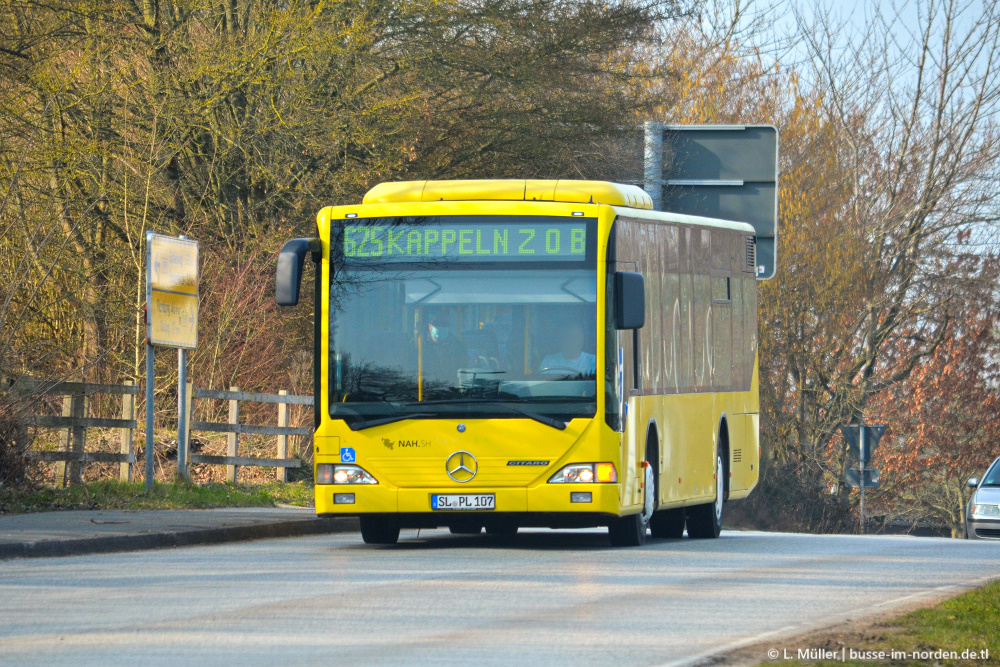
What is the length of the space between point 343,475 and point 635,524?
119 inches

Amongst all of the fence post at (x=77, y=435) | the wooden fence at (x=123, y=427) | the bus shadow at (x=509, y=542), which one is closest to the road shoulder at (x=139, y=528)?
the bus shadow at (x=509, y=542)

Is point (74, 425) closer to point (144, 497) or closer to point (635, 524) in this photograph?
point (144, 497)

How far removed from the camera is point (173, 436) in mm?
26172

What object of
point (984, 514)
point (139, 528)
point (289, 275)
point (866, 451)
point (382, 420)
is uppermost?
point (289, 275)

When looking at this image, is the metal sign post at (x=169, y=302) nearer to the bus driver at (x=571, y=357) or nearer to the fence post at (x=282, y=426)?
the fence post at (x=282, y=426)

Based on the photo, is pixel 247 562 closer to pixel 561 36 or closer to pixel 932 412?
pixel 561 36

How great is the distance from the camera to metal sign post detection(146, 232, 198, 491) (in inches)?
784

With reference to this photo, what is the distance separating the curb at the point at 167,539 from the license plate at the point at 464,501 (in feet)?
8.03

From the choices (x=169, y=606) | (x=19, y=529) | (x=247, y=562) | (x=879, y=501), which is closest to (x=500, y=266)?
(x=247, y=562)

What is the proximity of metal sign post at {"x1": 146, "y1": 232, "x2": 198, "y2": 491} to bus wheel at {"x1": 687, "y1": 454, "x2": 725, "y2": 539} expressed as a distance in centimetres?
600

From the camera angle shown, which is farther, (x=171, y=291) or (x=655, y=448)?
(x=171, y=291)

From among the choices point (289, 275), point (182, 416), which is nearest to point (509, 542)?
point (289, 275)

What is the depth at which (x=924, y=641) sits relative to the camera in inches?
347

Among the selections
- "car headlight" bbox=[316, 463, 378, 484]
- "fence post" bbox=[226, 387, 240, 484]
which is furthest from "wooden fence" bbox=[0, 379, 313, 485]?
"car headlight" bbox=[316, 463, 378, 484]
